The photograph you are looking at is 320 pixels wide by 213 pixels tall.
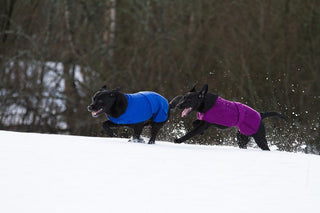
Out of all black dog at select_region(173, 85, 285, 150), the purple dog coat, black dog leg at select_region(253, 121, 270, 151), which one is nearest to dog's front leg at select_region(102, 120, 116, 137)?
black dog at select_region(173, 85, 285, 150)

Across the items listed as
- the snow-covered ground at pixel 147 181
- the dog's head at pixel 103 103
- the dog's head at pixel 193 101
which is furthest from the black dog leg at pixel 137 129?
the snow-covered ground at pixel 147 181

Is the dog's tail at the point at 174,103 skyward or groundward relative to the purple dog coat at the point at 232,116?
groundward

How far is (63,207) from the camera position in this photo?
3154 millimetres

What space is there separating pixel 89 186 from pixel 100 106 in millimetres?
3015

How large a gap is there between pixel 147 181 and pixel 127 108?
9.14ft

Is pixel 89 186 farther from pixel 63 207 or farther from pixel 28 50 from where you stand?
pixel 28 50

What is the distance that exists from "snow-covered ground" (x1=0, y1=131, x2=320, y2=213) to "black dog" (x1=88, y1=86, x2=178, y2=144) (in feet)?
3.34

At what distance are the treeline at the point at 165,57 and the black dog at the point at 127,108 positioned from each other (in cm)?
306

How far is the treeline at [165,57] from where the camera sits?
10742 mm

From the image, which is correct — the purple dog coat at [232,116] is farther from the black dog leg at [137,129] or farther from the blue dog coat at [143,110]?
the black dog leg at [137,129]

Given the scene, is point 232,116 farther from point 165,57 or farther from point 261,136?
point 165,57

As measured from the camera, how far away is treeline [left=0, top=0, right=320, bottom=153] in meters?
10.7

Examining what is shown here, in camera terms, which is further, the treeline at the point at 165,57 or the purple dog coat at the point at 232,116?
the treeline at the point at 165,57

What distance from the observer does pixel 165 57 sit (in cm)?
1271
